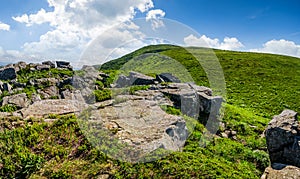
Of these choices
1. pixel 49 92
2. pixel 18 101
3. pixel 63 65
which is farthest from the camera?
pixel 63 65

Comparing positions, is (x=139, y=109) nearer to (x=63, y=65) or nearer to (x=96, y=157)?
(x=96, y=157)

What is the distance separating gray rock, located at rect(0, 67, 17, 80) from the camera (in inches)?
1050

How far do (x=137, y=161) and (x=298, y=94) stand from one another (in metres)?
32.1

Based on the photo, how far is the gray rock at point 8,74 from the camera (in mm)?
26664

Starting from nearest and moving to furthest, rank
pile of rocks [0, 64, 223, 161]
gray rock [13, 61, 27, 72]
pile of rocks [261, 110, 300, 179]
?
pile of rocks [261, 110, 300, 179], pile of rocks [0, 64, 223, 161], gray rock [13, 61, 27, 72]

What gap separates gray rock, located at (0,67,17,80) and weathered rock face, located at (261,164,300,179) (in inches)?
1023

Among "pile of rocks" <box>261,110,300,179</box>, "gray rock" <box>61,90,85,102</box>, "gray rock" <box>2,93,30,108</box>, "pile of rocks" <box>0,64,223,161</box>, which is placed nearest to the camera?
"pile of rocks" <box>261,110,300,179</box>

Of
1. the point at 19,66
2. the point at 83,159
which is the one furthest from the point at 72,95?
the point at 19,66

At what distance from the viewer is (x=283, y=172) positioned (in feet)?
31.2

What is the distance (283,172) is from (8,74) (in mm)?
27102

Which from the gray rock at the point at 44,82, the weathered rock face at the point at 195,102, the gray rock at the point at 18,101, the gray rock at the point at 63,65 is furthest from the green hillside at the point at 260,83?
the gray rock at the point at 18,101

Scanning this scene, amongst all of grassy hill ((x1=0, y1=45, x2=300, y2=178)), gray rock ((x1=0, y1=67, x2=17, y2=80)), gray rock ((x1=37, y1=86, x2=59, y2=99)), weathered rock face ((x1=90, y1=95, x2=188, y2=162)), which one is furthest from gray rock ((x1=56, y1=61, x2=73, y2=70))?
grassy hill ((x1=0, y1=45, x2=300, y2=178))

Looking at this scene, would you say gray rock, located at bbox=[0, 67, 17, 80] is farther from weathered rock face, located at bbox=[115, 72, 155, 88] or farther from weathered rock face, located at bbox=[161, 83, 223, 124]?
weathered rock face, located at bbox=[161, 83, 223, 124]

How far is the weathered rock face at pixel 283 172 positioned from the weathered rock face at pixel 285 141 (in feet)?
1.77
